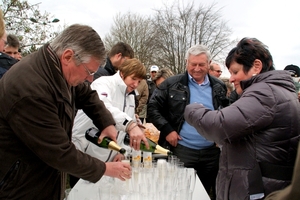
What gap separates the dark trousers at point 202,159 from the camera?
2.85m

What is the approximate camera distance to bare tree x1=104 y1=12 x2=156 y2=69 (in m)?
21.5

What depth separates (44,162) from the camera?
1426 mm

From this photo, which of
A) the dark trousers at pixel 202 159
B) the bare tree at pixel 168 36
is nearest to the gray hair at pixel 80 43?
the dark trousers at pixel 202 159

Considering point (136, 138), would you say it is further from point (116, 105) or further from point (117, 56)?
point (117, 56)

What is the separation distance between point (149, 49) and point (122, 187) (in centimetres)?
2026

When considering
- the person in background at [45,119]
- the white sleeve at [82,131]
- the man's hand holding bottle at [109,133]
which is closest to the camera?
the person in background at [45,119]

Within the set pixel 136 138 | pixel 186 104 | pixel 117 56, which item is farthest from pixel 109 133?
pixel 117 56

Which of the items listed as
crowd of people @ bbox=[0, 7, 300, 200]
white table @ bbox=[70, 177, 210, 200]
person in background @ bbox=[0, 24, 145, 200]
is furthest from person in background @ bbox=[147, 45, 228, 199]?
person in background @ bbox=[0, 24, 145, 200]

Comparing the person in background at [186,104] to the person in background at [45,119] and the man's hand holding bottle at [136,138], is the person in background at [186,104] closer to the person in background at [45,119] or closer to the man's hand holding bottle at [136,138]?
the man's hand holding bottle at [136,138]

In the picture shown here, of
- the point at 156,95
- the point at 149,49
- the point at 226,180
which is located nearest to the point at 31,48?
the point at 156,95

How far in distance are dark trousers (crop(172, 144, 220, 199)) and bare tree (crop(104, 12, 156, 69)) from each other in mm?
18645

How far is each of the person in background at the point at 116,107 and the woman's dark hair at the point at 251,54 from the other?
2.67ft

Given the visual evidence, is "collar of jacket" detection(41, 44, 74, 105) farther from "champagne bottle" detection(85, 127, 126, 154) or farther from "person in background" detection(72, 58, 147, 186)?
"person in background" detection(72, 58, 147, 186)

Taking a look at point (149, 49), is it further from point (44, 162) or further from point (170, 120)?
point (44, 162)
